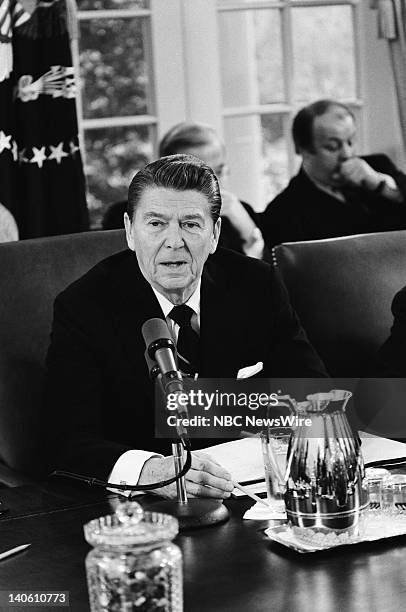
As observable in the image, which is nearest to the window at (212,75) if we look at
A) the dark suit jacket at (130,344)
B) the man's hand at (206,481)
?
the dark suit jacket at (130,344)

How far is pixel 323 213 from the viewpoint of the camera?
408cm

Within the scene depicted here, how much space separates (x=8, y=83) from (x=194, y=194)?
1.28 metres

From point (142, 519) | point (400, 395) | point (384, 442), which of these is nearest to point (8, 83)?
point (400, 395)

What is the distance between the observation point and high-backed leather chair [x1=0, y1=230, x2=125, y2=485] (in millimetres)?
2156

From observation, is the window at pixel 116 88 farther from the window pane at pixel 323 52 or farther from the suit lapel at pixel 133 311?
the suit lapel at pixel 133 311

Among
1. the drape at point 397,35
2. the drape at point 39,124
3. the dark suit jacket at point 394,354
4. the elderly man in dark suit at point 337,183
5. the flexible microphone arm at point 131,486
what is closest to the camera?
the flexible microphone arm at point 131,486

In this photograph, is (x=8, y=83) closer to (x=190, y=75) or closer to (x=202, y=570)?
(x=190, y=75)

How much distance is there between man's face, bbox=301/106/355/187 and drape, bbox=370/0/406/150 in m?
0.25

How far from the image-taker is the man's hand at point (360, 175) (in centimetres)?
415

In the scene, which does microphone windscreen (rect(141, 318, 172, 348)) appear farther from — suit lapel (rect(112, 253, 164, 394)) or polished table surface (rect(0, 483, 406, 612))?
suit lapel (rect(112, 253, 164, 394))

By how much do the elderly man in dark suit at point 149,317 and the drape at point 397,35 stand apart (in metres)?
2.28

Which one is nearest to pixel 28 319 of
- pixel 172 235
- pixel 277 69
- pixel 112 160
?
pixel 172 235

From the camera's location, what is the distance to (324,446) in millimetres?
1384

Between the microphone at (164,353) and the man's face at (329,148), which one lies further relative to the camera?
the man's face at (329,148)
